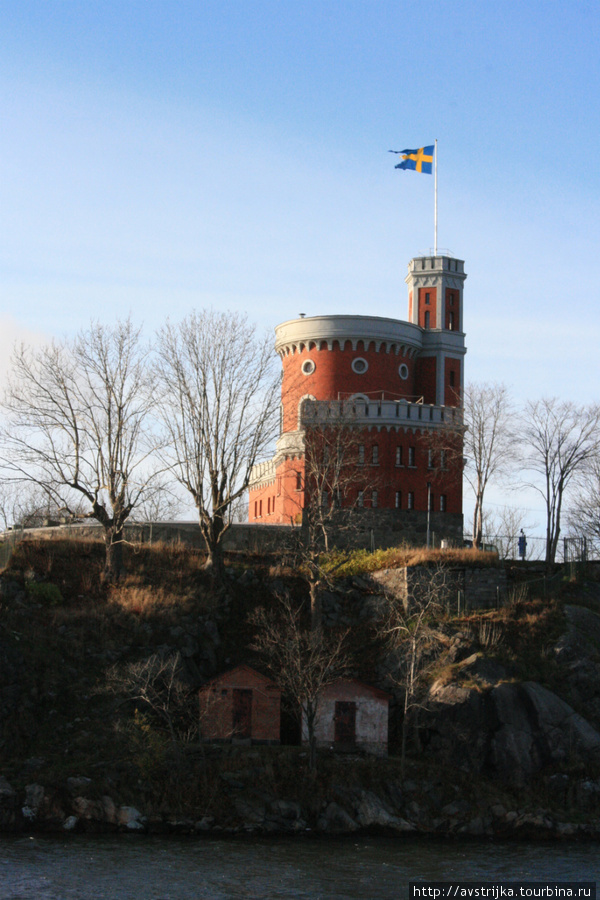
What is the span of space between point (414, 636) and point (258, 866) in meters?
11.1

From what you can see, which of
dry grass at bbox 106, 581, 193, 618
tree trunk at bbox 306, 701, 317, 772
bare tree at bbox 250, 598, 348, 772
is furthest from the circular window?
tree trunk at bbox 306, 701, 317, 772

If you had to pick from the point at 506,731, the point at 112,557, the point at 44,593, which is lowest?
the point at 506,731

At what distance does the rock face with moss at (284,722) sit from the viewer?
34406 mm

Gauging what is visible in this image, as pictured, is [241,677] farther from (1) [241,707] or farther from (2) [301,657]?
(2) [301,657]

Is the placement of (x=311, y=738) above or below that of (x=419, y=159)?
below

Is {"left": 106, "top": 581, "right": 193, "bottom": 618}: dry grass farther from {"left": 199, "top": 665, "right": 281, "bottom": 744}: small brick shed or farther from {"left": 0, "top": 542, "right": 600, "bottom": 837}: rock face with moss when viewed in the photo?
{"left": 199, "top": 665, "right": 281, "bottom": 744}: small brick shed

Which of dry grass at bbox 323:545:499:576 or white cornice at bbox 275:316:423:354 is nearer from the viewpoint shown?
dry grass at bbox 323:545:499:576

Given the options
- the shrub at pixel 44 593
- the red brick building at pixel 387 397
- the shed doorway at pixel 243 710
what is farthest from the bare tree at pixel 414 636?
the shrub at pixel 44 593

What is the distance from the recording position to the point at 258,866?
30203 millimetres

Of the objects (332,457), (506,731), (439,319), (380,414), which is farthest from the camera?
(439,319)

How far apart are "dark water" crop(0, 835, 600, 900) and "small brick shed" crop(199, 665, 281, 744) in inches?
213

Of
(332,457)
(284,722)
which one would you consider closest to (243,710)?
(284,722)

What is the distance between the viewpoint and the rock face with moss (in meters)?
34.4

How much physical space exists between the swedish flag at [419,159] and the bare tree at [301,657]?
33.9 m
